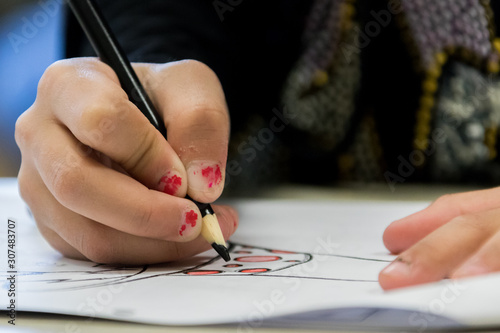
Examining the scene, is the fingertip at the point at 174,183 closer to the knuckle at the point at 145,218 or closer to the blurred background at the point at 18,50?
the knuckle at the point at 145,218

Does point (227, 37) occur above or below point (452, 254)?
above

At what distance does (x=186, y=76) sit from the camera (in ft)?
1.01

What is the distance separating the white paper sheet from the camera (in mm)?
171

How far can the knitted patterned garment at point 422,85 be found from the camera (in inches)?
19.9

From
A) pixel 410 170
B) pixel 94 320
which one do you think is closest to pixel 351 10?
pixel 410 170

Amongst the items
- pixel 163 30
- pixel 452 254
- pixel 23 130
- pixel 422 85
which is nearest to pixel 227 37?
pixel 163 30

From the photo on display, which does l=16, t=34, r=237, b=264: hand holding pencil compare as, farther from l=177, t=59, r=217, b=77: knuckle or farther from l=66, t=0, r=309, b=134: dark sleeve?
l=66, t=0, r=309, b=134: dark sleeve

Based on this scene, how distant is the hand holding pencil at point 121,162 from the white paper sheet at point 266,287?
19 millimetres

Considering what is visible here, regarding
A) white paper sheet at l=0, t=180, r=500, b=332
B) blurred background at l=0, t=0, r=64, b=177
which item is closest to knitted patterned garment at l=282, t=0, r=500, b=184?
white paper sheet at l=0, t=180, r=500, b=332

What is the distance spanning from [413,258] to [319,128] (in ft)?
1.15

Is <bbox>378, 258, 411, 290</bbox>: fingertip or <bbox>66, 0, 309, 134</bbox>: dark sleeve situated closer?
<bbox>378, 258, 411, 290</bbox>: fingertip

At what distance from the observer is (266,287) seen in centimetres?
22

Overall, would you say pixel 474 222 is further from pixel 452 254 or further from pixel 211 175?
pixel 211 175

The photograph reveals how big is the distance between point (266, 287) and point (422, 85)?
36 cm
